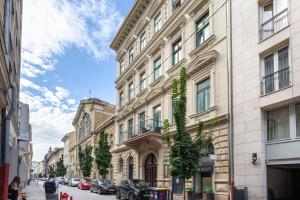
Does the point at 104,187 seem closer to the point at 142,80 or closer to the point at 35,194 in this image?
the point at 35,194

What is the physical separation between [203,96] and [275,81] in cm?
688

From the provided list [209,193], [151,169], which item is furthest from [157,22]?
[209,193]

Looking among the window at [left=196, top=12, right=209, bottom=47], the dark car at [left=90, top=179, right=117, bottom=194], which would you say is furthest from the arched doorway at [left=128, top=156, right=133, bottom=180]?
the window at [left=196, top=12, right=209, bottom=47]

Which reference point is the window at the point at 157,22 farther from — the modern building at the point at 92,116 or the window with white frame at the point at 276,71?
the modern building at the point at 92,116

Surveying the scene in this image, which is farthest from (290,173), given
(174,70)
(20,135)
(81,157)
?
(81,157)

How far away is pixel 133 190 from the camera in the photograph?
24.0 m

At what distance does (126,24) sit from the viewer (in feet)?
127

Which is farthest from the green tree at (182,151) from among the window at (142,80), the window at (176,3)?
the window at (142,80)

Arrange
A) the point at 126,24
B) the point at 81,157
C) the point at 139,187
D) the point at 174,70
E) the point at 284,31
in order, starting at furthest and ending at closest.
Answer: the point at 81,157
the point at 126,24
the point at 174,70
the point at 139,187
the point at 284,31

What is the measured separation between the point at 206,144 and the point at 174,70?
328 inches

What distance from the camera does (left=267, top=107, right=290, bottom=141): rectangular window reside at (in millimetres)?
16109

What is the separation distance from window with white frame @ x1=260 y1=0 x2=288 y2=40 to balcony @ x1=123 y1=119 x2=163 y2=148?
1209 cm

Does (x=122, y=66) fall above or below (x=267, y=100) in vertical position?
above

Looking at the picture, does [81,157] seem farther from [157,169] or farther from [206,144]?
[206,144]
